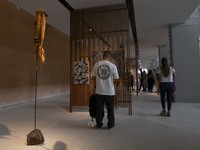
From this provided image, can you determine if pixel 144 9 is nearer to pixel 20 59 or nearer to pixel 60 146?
pixel 60 146

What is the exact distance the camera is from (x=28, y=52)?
6.95 m

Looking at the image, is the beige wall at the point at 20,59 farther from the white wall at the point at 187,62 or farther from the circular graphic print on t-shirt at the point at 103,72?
the white wall at the point at 187,62

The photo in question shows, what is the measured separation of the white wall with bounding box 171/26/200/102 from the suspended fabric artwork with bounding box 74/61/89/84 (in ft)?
13.9

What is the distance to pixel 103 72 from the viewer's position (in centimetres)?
325

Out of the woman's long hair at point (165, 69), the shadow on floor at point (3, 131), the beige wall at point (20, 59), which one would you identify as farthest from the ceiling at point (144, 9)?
the shadow on floor at point (3, 131)

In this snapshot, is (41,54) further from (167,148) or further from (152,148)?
(167,148)

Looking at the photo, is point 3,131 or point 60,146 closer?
point 60,146

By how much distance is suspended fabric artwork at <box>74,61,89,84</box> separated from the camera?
4.93 metres

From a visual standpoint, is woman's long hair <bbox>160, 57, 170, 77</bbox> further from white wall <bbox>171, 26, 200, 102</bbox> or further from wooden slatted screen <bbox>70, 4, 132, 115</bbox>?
white wall <bbox>171, 26, 200, 102</bbox>

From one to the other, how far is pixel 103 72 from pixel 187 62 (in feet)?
16.7

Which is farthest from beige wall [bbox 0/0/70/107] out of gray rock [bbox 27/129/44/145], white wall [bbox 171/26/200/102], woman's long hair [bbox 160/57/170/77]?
white wall [bbox 171/26/200/102]

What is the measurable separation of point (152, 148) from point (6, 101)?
18.7 ft

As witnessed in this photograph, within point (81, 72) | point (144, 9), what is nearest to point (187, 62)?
point (144, 9)

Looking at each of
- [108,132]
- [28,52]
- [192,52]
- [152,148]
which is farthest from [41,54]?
[192,52]
